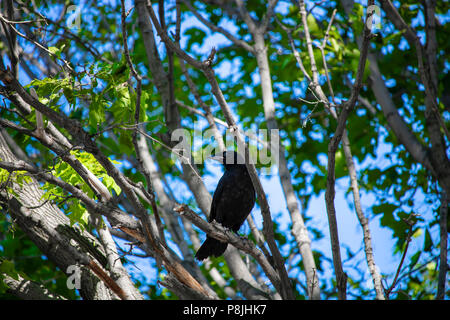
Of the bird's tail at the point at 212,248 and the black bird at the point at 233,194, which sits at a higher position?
the black bird at the point at 233,194

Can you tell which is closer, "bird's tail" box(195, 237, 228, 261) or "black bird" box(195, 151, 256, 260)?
"bird's tail" box(195, 237, 228, 261)

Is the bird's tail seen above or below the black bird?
below

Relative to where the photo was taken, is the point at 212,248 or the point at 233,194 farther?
the point at 233,194

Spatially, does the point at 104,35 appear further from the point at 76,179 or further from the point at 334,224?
the point at 334,224

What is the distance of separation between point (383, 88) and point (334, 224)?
2.69 m

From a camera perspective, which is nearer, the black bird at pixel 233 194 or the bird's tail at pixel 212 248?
the bird's tail at pixel 212 248

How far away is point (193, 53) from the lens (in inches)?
287

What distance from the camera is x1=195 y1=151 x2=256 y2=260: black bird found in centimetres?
513

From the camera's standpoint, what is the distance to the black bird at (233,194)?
5129 millimetres

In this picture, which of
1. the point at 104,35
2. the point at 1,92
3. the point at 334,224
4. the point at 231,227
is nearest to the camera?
the point at 1,92

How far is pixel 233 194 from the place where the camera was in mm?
5168
